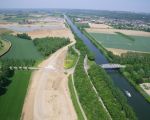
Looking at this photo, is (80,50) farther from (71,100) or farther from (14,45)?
(71,100)

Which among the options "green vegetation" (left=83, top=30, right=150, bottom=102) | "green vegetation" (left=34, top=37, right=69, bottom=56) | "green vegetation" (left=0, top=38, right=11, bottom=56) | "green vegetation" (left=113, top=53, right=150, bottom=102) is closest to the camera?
"green vegetation" (left=83, top=30, right=150, bottom=102)

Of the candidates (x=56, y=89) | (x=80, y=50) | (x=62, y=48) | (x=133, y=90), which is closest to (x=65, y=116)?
(x=56, y=89)

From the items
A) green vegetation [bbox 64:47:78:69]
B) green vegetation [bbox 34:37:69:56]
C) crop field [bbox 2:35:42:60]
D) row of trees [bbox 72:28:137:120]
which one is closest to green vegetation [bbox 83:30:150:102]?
row of trees [bbox 72:28:137:120]

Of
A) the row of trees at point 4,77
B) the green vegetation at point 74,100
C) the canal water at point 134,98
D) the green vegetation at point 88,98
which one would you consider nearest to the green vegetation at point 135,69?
the canal water at point 134,98

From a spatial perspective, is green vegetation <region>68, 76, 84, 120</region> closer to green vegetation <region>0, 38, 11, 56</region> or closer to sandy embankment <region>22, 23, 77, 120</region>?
sandy embankment <region>22, 23, 77, 120</region>

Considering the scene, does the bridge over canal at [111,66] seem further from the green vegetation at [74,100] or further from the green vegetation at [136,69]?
the green vegetation at [74,100]

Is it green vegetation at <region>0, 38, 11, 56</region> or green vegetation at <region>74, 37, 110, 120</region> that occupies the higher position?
green vegetation at <region>74, 37, 110, 120</region>
